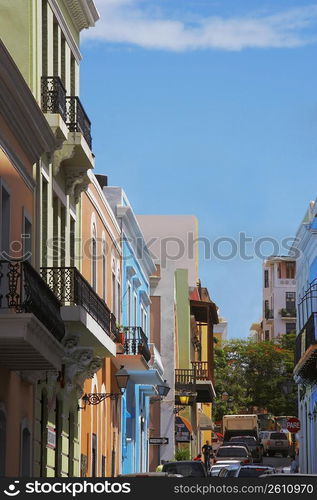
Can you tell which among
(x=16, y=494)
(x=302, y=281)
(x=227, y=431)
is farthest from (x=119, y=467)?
(x=227, y=431)

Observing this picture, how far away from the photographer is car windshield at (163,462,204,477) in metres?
31.7

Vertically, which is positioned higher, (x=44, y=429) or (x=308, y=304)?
(x=308, y=304)

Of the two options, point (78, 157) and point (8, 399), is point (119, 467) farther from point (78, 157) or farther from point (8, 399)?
point (8, 399)

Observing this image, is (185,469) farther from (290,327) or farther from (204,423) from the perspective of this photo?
(290,327)

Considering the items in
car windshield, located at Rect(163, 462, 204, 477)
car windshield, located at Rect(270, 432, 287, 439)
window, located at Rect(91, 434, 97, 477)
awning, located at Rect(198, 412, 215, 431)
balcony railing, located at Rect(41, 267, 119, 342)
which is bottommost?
car windshield, located at Rect(163, 462, 204, 477)

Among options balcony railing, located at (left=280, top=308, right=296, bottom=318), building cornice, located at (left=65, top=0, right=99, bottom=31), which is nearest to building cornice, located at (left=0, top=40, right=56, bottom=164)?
building cornice, located at (left=65, top=0, right=99, bottom=31)

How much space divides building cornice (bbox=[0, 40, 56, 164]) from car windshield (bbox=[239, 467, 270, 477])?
24.0 ft

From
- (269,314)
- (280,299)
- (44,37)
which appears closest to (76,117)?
(44,37)

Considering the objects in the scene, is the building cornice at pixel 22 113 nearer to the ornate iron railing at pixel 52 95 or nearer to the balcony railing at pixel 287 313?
the ornate iron railing at pixel 52 95

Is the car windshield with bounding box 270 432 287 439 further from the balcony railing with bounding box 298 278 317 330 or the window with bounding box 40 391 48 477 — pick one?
the window with bounding box 40 391 48 477

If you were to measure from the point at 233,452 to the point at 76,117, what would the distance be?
28795 millimetres

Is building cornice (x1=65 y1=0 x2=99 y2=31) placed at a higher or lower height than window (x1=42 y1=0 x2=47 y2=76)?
higher

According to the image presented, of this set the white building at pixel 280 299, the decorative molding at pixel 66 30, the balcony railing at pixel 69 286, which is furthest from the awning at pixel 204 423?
the white building at pixel 280 299

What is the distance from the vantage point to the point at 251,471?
26000 mm
